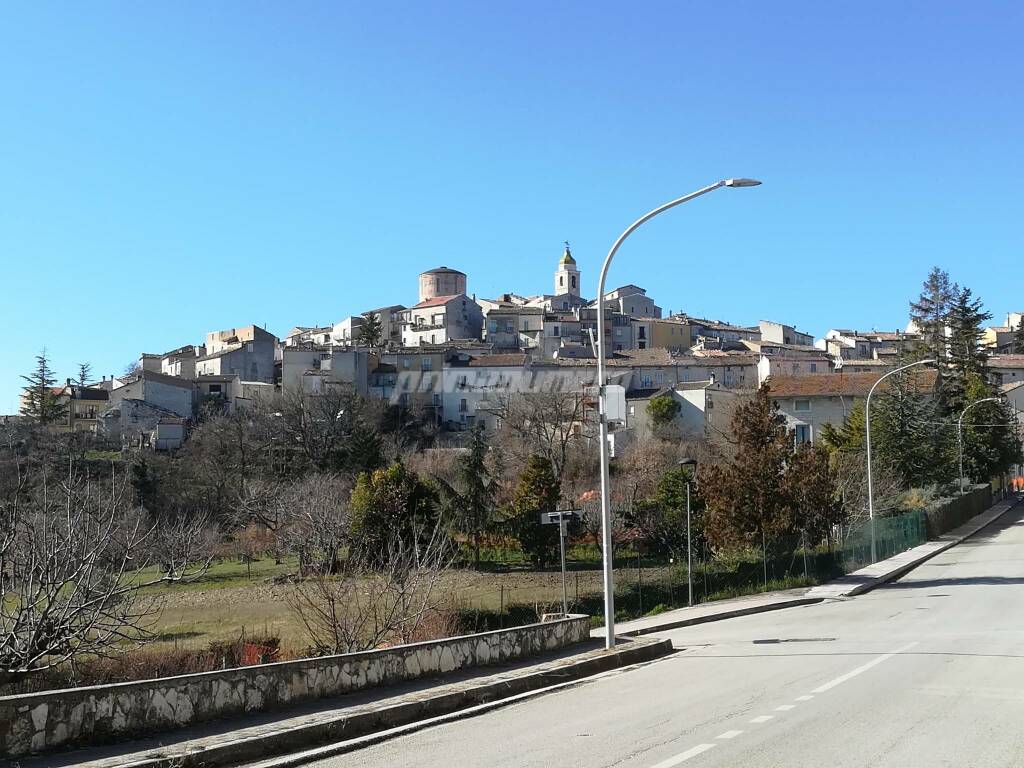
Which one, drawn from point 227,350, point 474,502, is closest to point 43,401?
point 227,350

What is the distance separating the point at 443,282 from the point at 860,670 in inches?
5661

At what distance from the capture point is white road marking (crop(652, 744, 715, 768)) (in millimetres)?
8700

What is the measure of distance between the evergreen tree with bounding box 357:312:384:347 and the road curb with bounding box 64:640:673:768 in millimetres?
113565

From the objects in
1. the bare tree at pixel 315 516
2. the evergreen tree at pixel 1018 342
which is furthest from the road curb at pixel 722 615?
the evergreen tree at pixel 1018 342

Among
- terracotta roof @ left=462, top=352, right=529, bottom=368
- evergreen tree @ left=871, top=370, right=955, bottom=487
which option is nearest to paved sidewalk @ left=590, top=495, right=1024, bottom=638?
evergreen tree @ left=871, top=370, right=955, bottom=487

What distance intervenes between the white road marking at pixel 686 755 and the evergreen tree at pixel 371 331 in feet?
388

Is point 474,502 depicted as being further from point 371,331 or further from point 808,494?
point 371,331

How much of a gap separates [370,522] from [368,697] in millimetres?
38026

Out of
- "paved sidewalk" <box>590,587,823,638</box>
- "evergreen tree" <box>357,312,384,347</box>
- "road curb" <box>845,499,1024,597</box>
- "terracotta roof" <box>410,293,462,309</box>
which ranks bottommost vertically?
"road curb" <box>845,499,1024,597</box>

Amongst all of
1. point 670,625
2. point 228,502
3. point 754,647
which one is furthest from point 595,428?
point 754,647

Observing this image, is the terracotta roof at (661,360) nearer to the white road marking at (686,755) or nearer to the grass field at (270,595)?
the grass field at (270,595)

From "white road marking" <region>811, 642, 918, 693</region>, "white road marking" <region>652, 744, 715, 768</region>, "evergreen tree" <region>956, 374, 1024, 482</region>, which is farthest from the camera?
"evergreen tree" <region>956, 374, 1024, 482</region>

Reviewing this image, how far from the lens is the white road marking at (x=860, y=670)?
12973 millimetres

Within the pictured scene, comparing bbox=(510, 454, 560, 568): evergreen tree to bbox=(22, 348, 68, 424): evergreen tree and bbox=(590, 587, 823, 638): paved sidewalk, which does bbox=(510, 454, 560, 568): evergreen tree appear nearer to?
bbox=(590, 587, 823, 638): paved sidewalk
